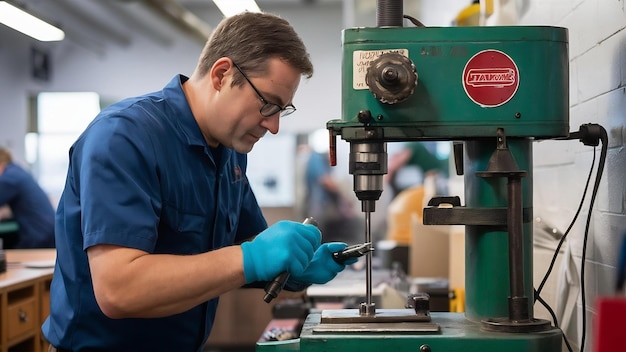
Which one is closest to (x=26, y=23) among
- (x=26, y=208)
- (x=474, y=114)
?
(x=26, y=208)

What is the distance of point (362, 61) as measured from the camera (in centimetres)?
122

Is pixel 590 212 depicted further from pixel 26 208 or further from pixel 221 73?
pixel 26 208

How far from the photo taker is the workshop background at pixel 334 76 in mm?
1450

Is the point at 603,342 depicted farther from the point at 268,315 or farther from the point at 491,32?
the point at 268,315

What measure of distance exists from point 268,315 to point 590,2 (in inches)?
134

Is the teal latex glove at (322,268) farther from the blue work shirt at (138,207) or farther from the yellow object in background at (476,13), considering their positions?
the yellow object in background at (476,13)

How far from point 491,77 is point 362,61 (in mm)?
224

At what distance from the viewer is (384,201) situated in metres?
7.59

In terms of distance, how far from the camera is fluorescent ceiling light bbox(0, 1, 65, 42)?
531 centimetres

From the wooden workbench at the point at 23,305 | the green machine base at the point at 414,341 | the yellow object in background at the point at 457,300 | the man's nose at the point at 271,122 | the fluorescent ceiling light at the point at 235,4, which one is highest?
the fluorescent ceiling light at the point at 235,4

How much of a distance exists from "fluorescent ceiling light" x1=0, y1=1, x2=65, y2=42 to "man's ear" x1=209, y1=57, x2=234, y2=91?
419 cm

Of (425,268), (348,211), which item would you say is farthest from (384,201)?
(425,268)

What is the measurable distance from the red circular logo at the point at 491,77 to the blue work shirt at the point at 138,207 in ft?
1.94

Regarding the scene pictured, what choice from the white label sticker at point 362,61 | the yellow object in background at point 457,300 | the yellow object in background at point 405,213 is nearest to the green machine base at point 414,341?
the white label sticker at point 362,61
